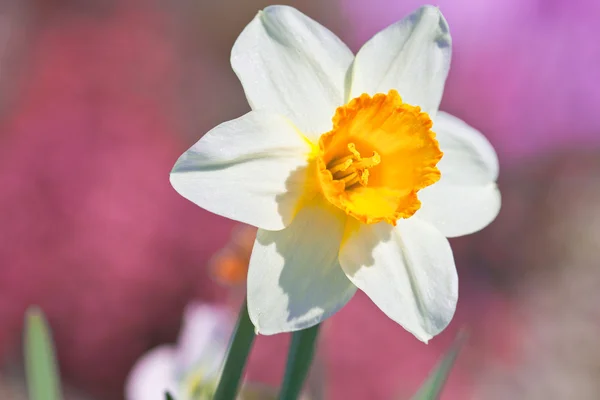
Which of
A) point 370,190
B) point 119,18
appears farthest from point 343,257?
point 119,18

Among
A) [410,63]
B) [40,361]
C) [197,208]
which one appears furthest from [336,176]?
[197,208]

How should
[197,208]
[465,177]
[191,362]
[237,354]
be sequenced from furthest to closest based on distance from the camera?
[197,208] → [191,362] → [465,177] → [237,354]

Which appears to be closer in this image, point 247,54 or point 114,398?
point 247,54

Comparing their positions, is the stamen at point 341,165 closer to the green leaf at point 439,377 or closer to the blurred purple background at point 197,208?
the green leaf at point 439,377

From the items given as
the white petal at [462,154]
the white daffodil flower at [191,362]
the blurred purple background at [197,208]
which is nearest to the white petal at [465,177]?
the white petal at [462,154]

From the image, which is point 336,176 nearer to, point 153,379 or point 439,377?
point 439,377

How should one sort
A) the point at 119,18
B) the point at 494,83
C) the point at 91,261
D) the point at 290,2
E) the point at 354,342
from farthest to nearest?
the point at 290,2 < the point at 494,83 < the point at 119,18 < the point at 354,342 < the point at 91,261

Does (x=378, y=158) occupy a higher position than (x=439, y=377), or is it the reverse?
(x=378, y=158)

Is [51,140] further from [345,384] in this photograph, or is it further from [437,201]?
[437,201]
